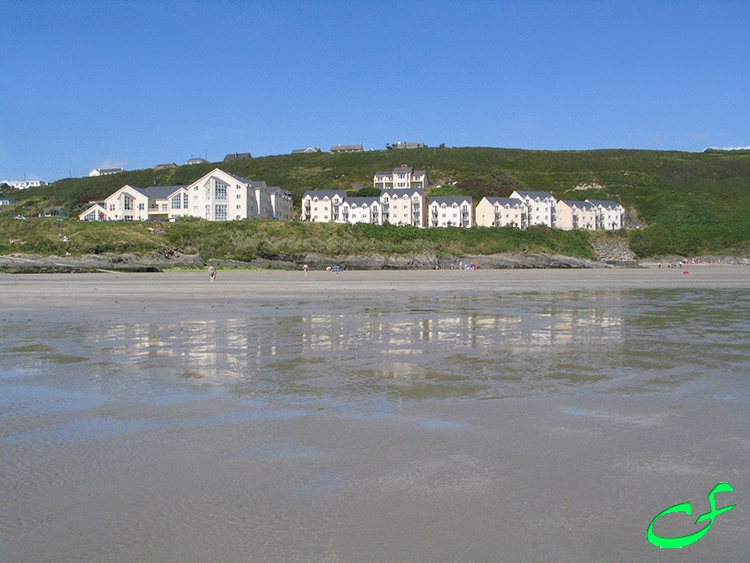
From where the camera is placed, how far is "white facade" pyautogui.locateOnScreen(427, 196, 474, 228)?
9644 cm

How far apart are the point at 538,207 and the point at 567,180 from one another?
3178 centimetres

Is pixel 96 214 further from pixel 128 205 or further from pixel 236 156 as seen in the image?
pixel 236 156

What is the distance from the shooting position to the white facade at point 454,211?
96438mm

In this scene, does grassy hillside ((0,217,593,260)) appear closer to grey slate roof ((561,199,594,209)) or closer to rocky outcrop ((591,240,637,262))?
rocky outcrop ((591,240,637,262))

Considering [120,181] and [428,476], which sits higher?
[120,181]

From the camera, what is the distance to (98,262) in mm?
49000

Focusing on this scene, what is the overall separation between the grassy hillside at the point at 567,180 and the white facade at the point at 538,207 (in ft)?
32.1

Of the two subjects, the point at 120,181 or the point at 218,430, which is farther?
the point at 120,181

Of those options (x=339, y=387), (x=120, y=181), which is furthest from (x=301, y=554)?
(x=120, y=181)

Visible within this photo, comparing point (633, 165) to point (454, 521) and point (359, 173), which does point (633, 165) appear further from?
point (454, 521)

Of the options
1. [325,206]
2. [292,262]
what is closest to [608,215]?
[325,206]

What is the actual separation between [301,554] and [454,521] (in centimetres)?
121

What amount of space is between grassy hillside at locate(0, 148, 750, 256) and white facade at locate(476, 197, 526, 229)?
10.4 meters

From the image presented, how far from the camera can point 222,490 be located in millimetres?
5105
